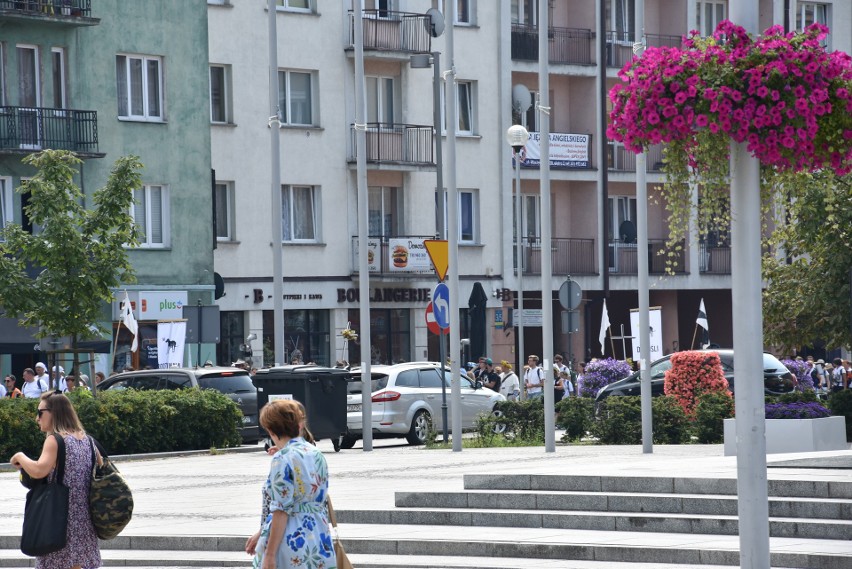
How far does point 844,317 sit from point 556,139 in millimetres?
25987

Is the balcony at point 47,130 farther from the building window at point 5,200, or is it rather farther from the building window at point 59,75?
the building window at point 5,200

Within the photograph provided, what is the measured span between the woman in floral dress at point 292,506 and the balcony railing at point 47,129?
33173 mm

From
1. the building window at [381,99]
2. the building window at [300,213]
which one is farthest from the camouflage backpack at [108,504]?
the building window at [381,99]

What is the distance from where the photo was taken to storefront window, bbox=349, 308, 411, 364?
2000 inches

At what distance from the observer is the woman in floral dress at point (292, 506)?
9.15 m

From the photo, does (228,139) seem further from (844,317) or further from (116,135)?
(844,317)

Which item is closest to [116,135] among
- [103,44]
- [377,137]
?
[103,44]

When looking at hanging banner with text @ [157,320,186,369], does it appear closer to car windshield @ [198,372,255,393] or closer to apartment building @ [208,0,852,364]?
car windshield @ [198,372,255,393]

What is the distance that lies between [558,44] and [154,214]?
16.2 meters

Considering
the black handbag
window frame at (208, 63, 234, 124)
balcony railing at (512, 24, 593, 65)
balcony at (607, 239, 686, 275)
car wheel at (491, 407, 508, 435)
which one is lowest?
car wheel at (491, 407, 508, 435)

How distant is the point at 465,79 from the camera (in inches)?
2074

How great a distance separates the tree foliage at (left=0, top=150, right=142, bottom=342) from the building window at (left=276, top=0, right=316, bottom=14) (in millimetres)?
16373

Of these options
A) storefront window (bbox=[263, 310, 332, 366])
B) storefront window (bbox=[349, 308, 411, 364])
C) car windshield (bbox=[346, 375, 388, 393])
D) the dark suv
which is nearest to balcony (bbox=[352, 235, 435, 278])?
storefront window (bbox=[349, 308, 411, 364])

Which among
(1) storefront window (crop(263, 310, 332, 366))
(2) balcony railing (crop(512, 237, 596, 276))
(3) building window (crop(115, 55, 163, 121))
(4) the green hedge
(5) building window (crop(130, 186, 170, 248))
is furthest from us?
(2) balcony railing (crop(512, 237, 596, 276))
